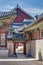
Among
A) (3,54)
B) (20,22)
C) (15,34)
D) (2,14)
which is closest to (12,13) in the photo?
(2,14)

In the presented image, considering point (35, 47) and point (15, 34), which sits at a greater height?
point (15, 34)

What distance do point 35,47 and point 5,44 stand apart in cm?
431

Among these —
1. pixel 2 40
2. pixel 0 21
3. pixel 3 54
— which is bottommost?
pixel 3 54

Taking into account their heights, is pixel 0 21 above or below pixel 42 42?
above

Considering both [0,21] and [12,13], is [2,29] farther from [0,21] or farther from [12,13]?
[12,13]

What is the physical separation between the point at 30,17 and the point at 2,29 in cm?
2233

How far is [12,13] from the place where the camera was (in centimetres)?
2822

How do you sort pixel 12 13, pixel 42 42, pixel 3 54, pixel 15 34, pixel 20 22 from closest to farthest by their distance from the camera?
pixel 42 42 < pixel 3 54 < pixel 12 13 < pixel 15 34 < pixel 20 22

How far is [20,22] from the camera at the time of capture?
46406mm

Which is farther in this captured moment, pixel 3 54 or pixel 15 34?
pixel 15 34

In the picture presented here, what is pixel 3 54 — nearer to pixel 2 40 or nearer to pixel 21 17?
pixel 2 40

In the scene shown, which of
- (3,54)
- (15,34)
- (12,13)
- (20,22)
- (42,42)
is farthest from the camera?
(20,22)

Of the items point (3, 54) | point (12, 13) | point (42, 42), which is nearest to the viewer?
point (42, 42)

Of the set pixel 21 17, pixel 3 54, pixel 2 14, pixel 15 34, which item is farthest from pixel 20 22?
pixel 3 54
